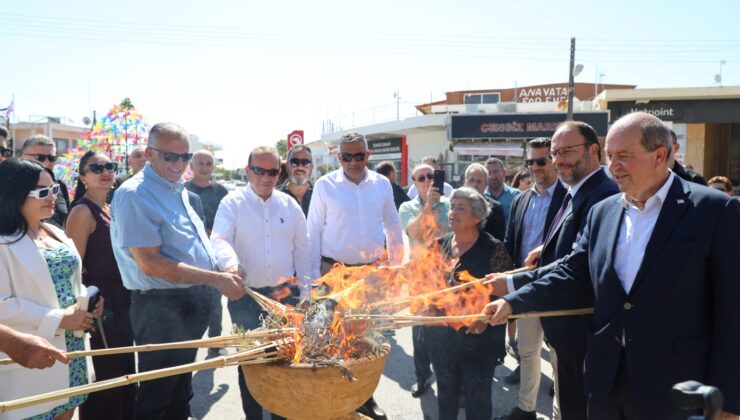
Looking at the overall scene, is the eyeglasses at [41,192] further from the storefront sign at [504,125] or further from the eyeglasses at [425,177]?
the storefront sign at [504,125]

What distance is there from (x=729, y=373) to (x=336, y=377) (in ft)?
6.59

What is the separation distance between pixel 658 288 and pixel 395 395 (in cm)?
347

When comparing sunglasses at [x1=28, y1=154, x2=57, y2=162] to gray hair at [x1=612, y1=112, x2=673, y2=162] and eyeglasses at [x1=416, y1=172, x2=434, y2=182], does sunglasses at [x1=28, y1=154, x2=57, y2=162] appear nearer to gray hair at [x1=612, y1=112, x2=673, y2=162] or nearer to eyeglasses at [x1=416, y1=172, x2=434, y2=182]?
eyeglasses at [x1=416, y1=172, x2=434, y2=182]

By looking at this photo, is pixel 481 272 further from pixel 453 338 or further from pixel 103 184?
pixel 103 184

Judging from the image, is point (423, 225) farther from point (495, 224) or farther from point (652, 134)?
point (652, 134)

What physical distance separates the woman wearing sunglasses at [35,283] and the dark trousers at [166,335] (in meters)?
0.37

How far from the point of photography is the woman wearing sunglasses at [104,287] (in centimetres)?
399

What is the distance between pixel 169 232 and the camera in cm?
359

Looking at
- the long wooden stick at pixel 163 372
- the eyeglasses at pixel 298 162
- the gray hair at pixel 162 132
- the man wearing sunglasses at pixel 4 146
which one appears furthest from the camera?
the eyeglasses at pixel 298 162

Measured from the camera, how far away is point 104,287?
4211 mm

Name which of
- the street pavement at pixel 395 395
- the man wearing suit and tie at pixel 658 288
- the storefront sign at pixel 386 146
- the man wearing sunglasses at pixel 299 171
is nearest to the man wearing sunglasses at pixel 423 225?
the street pavement at pixel 395 395

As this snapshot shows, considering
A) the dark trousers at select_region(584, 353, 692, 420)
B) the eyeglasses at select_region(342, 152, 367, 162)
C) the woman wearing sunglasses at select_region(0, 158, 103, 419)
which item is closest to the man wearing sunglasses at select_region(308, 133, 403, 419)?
the eyeglasses at select_region(342, 152, 367, 162)

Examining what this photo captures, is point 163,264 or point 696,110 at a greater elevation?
point 696,110

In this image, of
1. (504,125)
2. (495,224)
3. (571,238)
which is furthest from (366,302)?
(504,125)
